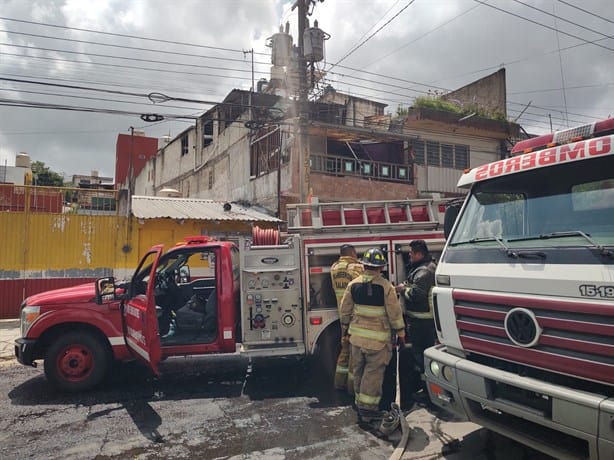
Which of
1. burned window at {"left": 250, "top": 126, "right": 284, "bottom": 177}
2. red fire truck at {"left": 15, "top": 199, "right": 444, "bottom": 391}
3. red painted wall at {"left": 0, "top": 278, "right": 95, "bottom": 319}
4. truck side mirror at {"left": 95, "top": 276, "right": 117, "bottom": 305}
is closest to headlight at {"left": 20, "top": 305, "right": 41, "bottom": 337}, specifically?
red fire truck at {"left": 15, "top": 199, "right": 444, "bottom": 391}

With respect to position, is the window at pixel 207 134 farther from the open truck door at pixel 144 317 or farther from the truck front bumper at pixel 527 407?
the truck front bumper at pixel 527 407

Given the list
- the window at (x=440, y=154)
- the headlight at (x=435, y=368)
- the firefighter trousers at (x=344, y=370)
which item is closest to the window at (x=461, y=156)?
the window at (x=440, y=154)

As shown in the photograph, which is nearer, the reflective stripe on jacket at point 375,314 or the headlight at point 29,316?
the reflective stripe on jacket at point 375,314

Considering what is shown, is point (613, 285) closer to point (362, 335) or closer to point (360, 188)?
point (362, 335)

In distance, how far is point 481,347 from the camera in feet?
10.2

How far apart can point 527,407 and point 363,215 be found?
3643mm

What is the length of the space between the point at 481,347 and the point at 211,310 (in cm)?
352

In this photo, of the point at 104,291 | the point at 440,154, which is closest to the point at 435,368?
the point at 104,291

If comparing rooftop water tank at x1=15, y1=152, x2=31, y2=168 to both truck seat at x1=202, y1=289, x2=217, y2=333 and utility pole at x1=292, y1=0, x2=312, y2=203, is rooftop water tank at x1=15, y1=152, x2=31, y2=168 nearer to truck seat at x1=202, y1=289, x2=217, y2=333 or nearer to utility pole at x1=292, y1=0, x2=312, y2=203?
utility pole at x1=292, y1=0, x2=312, y2=203

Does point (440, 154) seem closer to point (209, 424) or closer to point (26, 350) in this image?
point (209, 424)

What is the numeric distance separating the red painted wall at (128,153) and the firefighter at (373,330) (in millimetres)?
32054

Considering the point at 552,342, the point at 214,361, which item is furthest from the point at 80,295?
the point at 552,342

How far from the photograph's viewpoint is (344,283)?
17.2ft

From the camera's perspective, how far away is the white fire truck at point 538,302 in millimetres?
2453
